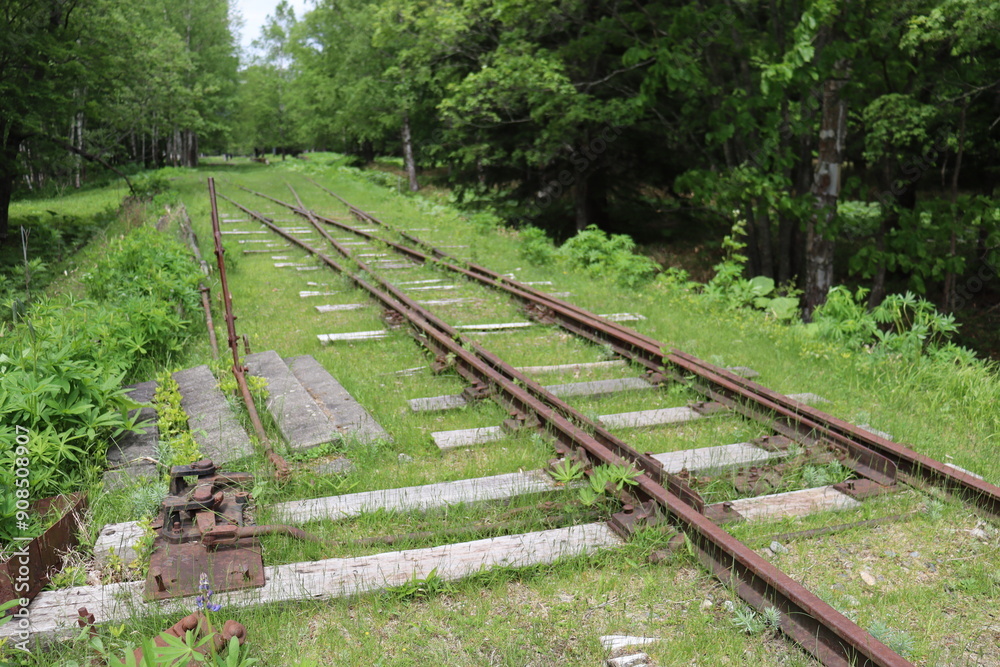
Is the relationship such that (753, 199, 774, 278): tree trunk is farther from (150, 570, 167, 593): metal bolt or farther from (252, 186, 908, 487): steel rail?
(150, 570, 167, 593): metal bolt

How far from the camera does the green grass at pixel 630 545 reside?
2.75 meters

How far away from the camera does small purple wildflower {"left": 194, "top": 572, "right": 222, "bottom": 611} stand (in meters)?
2.76

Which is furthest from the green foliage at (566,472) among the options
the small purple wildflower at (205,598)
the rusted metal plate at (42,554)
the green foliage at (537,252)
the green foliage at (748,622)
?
the green foliage at (537,252)

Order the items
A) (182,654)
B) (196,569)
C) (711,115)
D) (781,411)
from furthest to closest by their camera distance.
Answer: (711,115)
(781,411)
(196,569)
(182,654)

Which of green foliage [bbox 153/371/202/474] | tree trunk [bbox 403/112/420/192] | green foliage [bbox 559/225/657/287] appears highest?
tree trunk [bbox 403/112/420/192]

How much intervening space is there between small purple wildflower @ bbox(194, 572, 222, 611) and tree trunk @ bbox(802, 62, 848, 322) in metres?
9.40

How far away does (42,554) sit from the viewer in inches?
120

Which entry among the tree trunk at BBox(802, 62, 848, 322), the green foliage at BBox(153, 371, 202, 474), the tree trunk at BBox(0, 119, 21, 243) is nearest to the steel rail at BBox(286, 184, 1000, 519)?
the green foliage at BBox(153, 371, 202, 474)

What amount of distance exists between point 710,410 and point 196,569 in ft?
11.8

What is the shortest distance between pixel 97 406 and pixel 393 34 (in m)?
19.3

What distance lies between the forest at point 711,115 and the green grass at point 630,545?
4.66 meters

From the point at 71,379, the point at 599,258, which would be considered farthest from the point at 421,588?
the point at 599,258

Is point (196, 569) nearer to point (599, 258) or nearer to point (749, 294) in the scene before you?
point (749, 294)

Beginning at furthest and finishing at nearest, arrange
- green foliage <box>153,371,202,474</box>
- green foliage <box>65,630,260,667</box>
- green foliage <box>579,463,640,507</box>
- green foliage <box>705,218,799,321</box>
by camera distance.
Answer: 1. green foliage <box>705,218,799,321</box>
2. green foliage <box>153,371,202,474</box>
3. green foliage <box>579,463,640,507</box>
4. green foliage <box>65,630,260,667</box>
